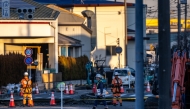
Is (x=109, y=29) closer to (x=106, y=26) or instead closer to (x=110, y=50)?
(x=106, y=26)

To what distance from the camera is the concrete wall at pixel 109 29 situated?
6519cm

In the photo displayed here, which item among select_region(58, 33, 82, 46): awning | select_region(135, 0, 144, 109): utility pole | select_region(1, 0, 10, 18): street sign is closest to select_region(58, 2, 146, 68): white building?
select_region(58, 33, 82, 46): awning

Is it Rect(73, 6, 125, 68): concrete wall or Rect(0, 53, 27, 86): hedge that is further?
Rect(73, 6, 125, 68): concrete wall

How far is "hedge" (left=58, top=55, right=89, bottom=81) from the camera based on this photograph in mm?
44969

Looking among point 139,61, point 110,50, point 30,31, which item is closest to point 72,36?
Answer: point 30,31

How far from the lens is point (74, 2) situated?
2773 inches

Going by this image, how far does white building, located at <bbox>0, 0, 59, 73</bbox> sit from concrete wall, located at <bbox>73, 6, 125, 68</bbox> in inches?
905

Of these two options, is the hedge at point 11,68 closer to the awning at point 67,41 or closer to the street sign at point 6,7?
the street sign at point 6,7

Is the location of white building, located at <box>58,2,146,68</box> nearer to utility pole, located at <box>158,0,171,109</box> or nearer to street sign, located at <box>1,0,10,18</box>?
street sign, located at <box>1,0,10,18</box>

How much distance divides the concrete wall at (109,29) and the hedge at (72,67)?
51.8 ft

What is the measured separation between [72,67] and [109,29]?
1940cm

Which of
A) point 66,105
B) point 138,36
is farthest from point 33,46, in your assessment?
point 138,36

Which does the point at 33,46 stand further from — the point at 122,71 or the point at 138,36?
the point at 138,36

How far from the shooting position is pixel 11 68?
37219mm
